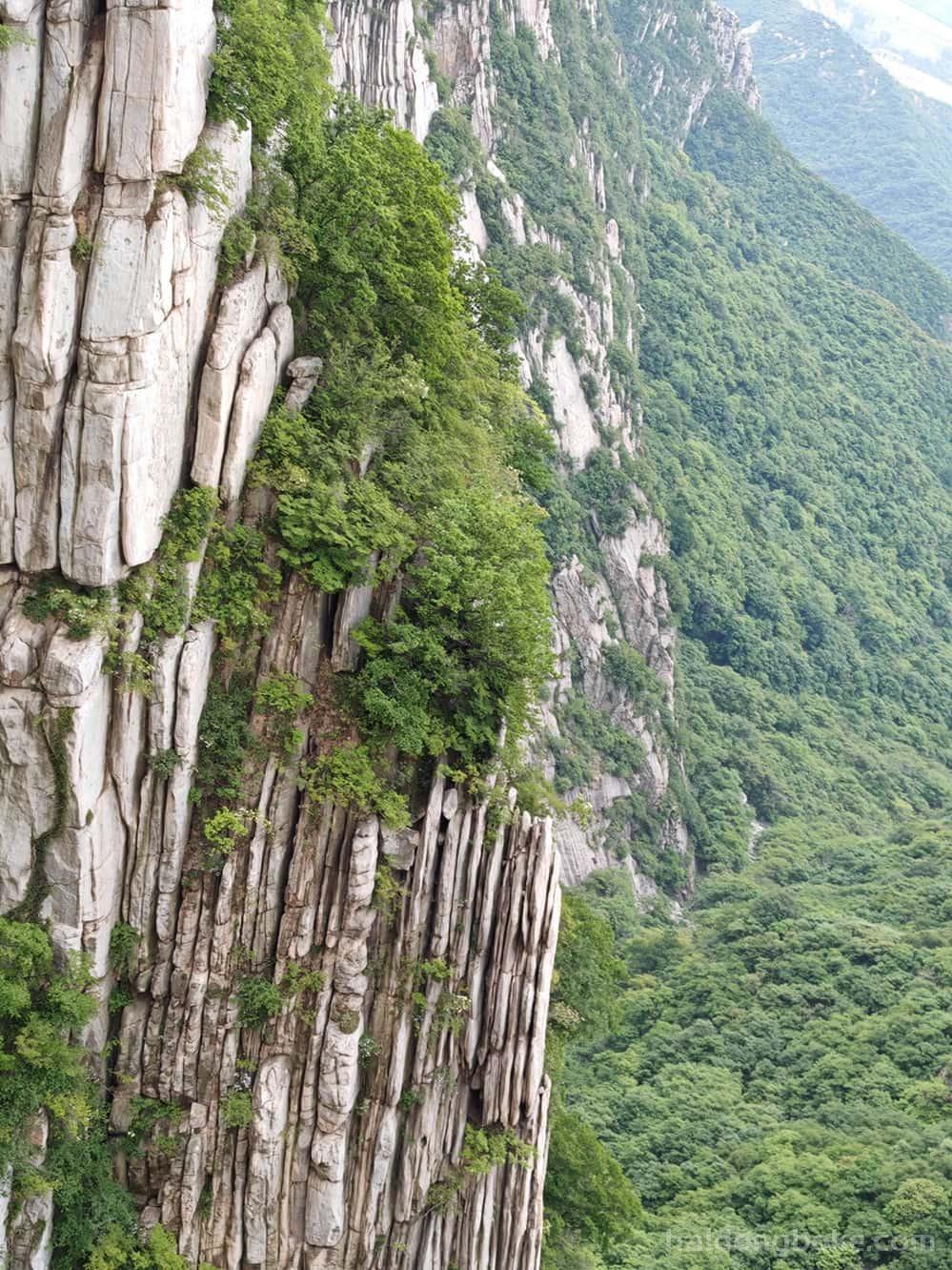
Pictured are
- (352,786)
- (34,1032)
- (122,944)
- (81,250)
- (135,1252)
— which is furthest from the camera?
(352,786)

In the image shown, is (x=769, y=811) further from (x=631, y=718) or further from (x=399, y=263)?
(x=399, y=263)

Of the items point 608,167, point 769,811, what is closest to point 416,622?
point 769,811

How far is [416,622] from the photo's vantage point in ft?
83.9

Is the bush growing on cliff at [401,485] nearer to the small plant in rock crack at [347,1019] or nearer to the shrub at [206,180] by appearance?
the shrub at [206,180]

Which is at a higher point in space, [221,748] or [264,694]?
[264,694]

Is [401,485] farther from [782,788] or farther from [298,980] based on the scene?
[782,788]

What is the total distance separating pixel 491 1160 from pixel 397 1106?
2382 millimetres

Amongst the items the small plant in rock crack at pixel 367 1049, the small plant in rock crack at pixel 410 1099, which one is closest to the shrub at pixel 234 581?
the small plant in rock crack at pixel 367 1049

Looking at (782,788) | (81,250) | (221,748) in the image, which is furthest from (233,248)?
(782,788)

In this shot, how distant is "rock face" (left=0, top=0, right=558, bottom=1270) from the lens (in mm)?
20844

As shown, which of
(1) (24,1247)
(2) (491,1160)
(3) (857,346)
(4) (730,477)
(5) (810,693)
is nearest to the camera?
(1) (24,1247)

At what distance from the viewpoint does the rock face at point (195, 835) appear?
20844mm

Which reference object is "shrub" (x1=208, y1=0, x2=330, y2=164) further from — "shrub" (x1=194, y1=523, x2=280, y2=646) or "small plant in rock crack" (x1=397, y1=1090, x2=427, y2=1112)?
"small plant in rock crack" (x1=397, y1=1090, x2=427, y2=1112)

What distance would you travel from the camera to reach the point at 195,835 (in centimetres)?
2438
